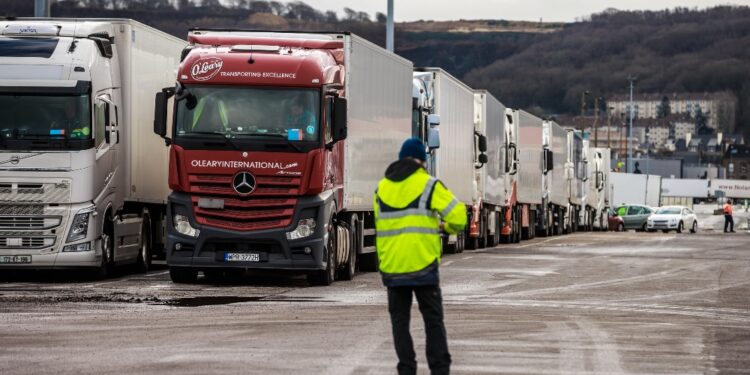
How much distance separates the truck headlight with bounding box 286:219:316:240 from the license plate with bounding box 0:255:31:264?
3738mm

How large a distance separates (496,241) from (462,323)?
2771 cm

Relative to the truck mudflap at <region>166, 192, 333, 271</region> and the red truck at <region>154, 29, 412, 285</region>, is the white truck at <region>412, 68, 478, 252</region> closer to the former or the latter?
the red truck at <region>154, 29, 412, 285</region>

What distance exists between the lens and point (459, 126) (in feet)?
121

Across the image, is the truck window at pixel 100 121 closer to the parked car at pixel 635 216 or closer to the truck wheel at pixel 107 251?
the truck wheel at pixel 107 251

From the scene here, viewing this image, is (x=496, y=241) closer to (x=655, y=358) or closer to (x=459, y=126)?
(x=459, y=126)

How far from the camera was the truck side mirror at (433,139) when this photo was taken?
29.5m

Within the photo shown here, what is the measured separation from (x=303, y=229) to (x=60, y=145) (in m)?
3.62

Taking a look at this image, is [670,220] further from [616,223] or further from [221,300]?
[221,300]

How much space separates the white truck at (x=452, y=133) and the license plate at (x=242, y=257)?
354 inches

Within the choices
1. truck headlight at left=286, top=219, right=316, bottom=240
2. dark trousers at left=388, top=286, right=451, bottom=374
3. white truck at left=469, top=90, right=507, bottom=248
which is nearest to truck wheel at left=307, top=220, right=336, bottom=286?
truck headlight at left=286, top=219, right=316, bottom=240

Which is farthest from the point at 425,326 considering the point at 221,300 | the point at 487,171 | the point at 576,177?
the point at 576,177

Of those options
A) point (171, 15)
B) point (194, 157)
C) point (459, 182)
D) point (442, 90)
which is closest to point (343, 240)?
point (194, 157)

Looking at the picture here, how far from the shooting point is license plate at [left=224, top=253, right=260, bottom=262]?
21828 millimetres

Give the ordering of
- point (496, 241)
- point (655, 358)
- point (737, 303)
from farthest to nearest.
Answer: point (496, 241), point (737, 303), point (655, 358)
